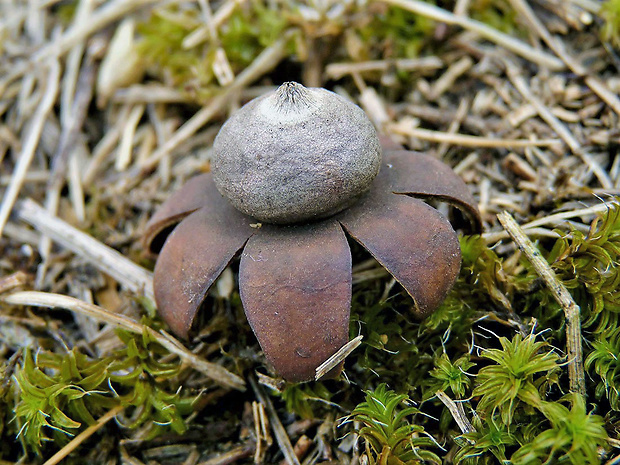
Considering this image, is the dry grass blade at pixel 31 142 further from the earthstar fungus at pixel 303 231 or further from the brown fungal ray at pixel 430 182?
the brown fungal ray at pixel 430 182

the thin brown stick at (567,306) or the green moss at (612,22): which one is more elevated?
the green moss at (612,22)

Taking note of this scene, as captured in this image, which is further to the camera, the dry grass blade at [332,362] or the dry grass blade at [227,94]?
the dry grass blade at [227,94]

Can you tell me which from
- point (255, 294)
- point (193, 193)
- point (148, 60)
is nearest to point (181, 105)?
point (148, 60)

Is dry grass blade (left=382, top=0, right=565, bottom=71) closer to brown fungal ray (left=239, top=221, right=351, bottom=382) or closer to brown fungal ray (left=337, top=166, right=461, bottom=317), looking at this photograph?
brown fungal ray (left=337, top=166, right=461, bottom=317)

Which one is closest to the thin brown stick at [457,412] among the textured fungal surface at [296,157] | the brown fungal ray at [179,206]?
the textured fungal surface at [296,157]

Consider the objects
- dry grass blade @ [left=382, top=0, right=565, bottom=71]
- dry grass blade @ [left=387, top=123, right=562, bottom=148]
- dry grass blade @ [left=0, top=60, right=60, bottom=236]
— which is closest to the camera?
dry grass blade @ [left=387, top=123, right=562, bottom=148]

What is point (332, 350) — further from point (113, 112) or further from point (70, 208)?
point (113, 112)

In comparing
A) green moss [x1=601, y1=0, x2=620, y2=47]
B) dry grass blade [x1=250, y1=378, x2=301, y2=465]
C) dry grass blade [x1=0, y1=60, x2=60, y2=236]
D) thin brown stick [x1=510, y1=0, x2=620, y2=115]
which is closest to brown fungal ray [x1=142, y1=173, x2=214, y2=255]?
dry grass blade [x1=250, y1=378, x2=301, y2=465]
